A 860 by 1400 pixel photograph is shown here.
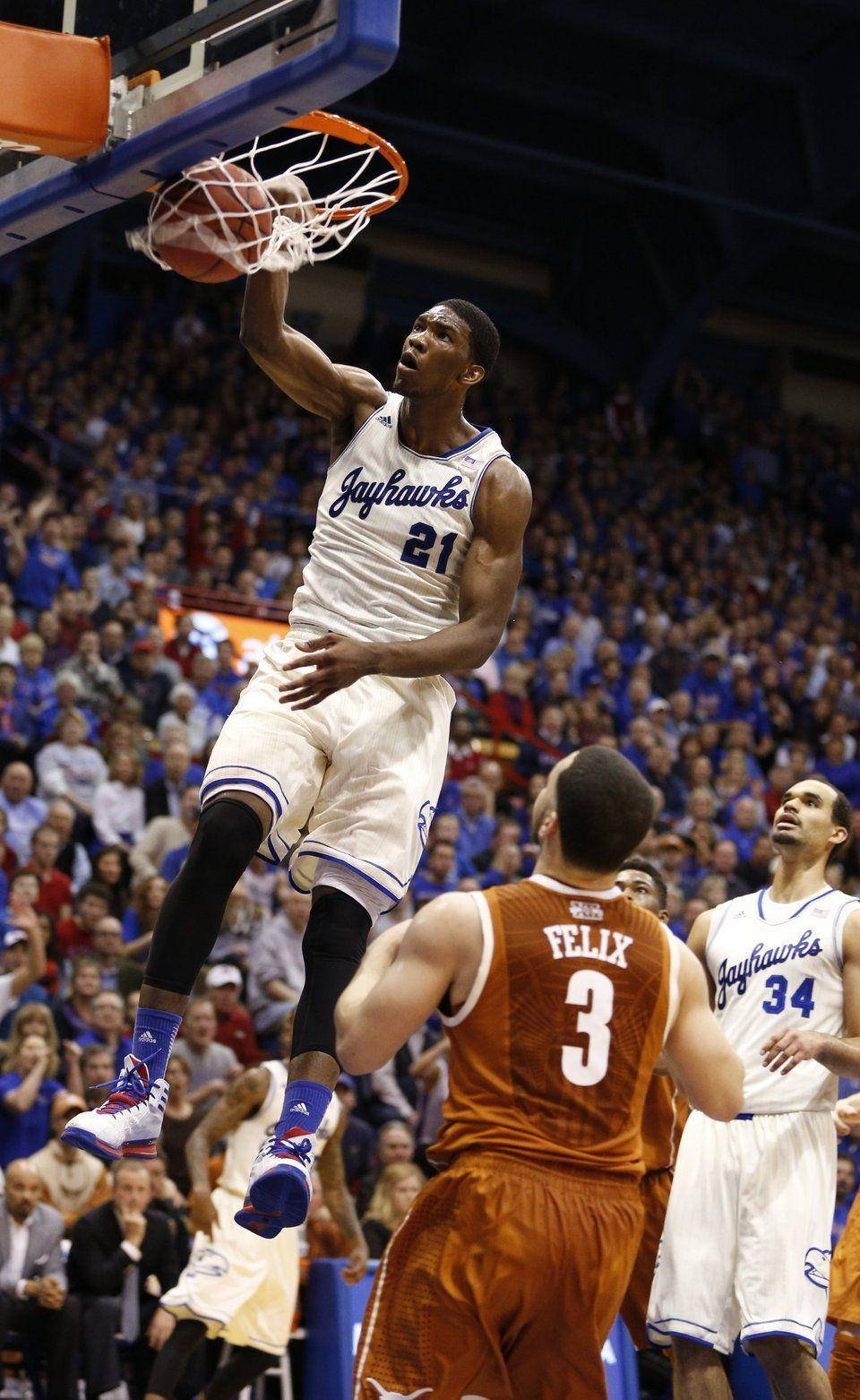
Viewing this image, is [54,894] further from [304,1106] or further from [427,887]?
[304,1106]

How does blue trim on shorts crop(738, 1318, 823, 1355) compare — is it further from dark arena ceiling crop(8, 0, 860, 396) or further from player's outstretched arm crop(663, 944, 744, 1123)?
dark arena ceiling crop(8, 0, 860, 396)

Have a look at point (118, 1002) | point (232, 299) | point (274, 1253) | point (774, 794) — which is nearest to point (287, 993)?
point (118, 1002)

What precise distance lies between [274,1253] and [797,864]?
3.73 m

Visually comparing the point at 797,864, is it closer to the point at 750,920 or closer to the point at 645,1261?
the point at 750,920

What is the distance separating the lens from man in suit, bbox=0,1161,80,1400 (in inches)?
337

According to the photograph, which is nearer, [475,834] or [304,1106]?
[304,1106]

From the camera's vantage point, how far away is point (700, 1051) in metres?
4.55

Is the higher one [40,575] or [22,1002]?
[40,575]

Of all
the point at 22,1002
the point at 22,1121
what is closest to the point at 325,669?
the point at 22,1121

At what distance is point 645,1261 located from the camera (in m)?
6.71

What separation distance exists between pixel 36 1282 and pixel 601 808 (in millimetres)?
5437

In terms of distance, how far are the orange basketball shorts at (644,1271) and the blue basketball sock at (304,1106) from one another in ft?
6.97

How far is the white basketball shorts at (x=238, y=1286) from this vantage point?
862cm

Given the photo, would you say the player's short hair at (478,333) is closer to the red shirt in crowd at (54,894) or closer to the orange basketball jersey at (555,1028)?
the orange basketball jersey at (555,1028)
